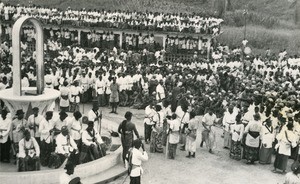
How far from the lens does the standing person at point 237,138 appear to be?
44.4 ft

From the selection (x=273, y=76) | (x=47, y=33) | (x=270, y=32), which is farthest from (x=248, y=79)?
(x=270, y=32)

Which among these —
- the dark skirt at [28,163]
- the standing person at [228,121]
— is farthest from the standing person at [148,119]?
the dark skirt at [28,163]

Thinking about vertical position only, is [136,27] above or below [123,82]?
above

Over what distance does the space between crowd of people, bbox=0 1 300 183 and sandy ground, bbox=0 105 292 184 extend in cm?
31

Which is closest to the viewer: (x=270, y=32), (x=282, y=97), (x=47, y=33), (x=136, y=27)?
(x=282, y=97)

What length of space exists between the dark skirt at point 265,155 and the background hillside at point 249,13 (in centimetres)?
2738

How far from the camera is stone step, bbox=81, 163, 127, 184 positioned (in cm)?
1101

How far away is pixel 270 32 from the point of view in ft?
140

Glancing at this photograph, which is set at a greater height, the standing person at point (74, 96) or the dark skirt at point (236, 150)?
the standing person at point (74, 96)

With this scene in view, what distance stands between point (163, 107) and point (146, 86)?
487 centimetres

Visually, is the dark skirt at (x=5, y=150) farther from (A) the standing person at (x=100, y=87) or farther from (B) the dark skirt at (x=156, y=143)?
(A) the standing person at (x=100, y=87)

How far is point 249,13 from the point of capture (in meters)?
48.4

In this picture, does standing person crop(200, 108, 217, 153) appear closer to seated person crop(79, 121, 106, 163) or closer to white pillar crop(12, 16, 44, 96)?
seated person crop(79, 121, 106, 163)

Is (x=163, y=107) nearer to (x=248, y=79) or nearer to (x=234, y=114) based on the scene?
(x=234, y=114)
